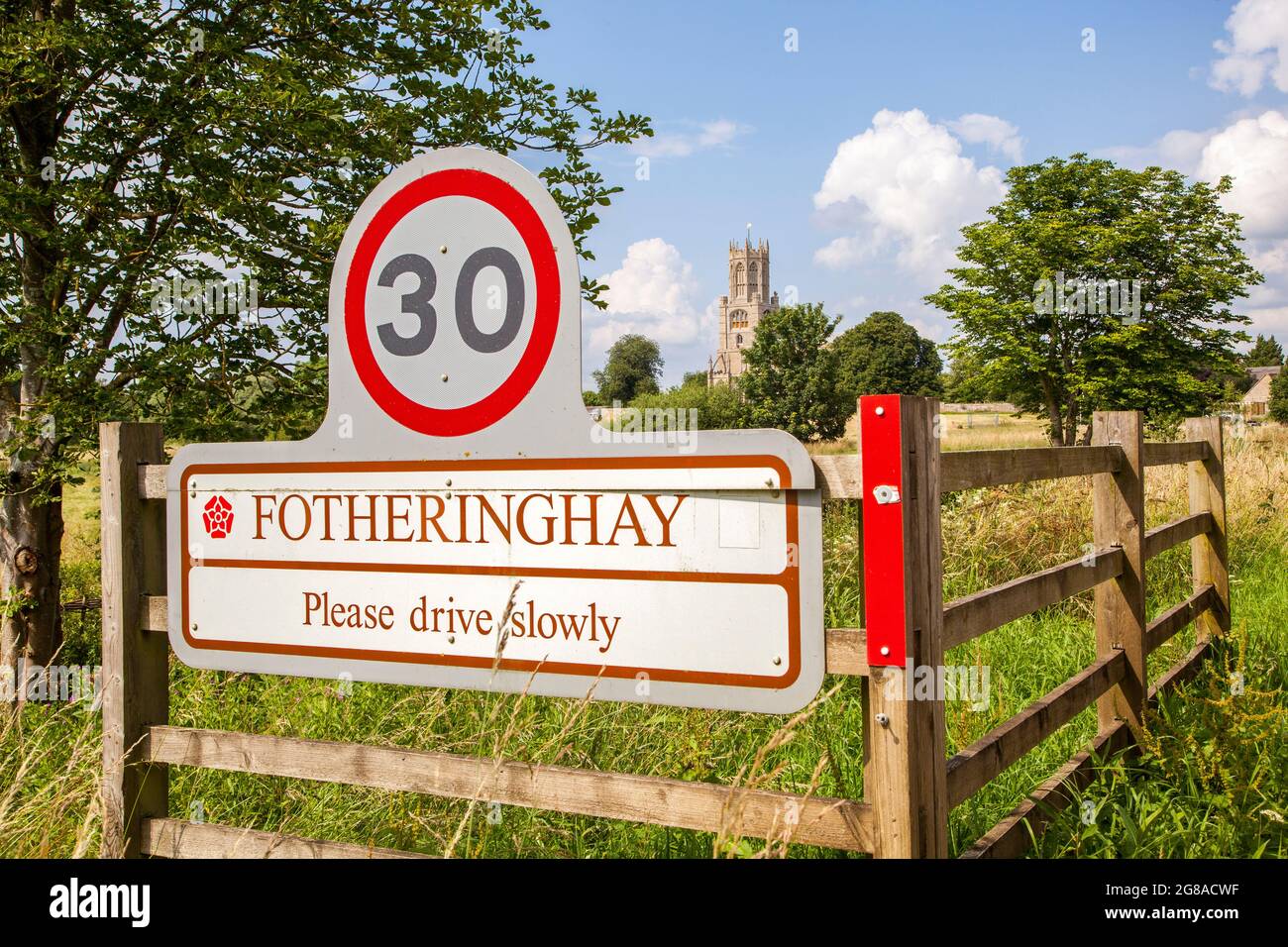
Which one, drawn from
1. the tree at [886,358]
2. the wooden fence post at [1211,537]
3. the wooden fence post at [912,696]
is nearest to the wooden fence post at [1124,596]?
the wooden fence post at [1211,537]

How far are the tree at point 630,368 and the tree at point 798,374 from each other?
Result: 106 ft

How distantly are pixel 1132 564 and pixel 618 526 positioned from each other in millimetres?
2931

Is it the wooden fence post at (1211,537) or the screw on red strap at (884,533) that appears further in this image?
the wooden fence post at (1211,537)

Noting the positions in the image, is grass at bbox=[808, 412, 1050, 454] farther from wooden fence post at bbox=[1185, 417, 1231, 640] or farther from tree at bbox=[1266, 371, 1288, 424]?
wooden fence post at bbox=[1185, 417, 1231, 640]

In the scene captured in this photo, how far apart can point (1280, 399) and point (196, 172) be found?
3017 inches

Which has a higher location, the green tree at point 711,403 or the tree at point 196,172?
the green tree at point 711,403

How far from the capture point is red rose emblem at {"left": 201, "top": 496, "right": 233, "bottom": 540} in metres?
2.82

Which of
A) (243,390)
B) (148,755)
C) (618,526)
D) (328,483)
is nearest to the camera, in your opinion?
(618,526)

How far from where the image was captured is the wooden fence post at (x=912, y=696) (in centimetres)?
201

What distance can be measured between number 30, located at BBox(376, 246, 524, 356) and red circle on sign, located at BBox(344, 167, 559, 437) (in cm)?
6

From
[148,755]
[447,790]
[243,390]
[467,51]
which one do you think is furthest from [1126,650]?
[467,51]

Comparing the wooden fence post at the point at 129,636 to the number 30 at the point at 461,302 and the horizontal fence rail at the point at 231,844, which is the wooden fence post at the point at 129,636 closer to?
the horizontal fence rail at the point at 231,844

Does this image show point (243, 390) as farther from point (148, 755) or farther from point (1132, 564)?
point (1132, 564)

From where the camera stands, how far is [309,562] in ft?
8.87
